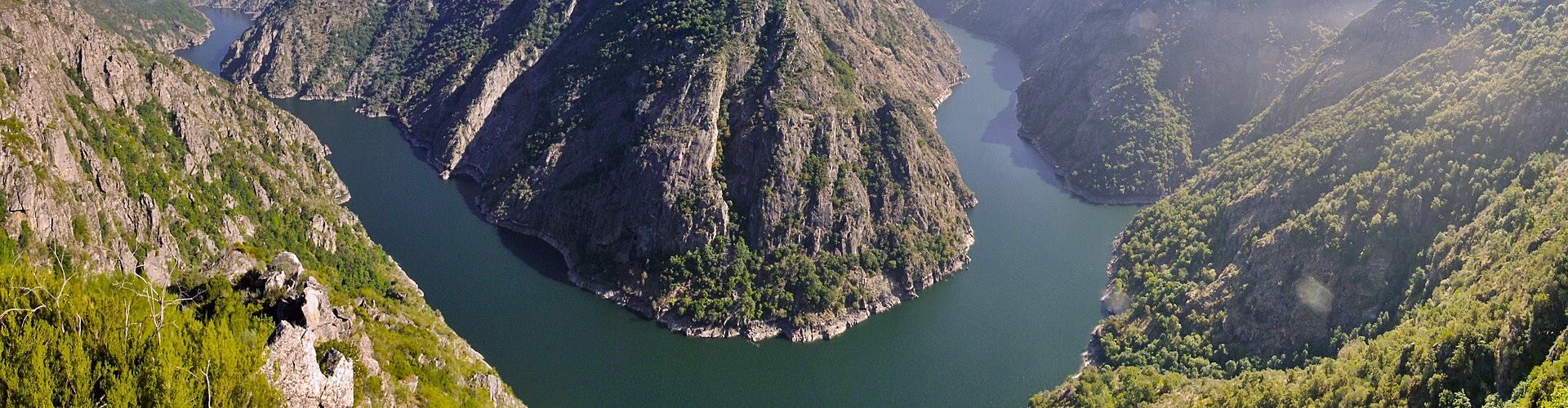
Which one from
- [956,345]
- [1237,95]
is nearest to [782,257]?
[956,345]

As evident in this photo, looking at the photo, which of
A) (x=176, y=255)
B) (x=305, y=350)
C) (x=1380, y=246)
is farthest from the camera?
(x=1380, y=246)

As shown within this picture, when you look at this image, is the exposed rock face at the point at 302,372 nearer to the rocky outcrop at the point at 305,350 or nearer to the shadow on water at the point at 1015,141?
the rocky outcrop at the point at 305,350

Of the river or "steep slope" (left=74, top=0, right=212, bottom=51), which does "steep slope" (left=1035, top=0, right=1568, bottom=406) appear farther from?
"steep slope" (left=74, top=0, right=212, bottom=51)

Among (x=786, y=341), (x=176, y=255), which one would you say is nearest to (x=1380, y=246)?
(x=786, y=341)

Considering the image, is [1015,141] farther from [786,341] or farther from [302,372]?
[302,372]

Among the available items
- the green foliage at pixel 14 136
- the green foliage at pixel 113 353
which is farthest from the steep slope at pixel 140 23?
the green foliage at pixel 113 353

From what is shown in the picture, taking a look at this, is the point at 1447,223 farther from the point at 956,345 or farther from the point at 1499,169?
the point at 956,345
